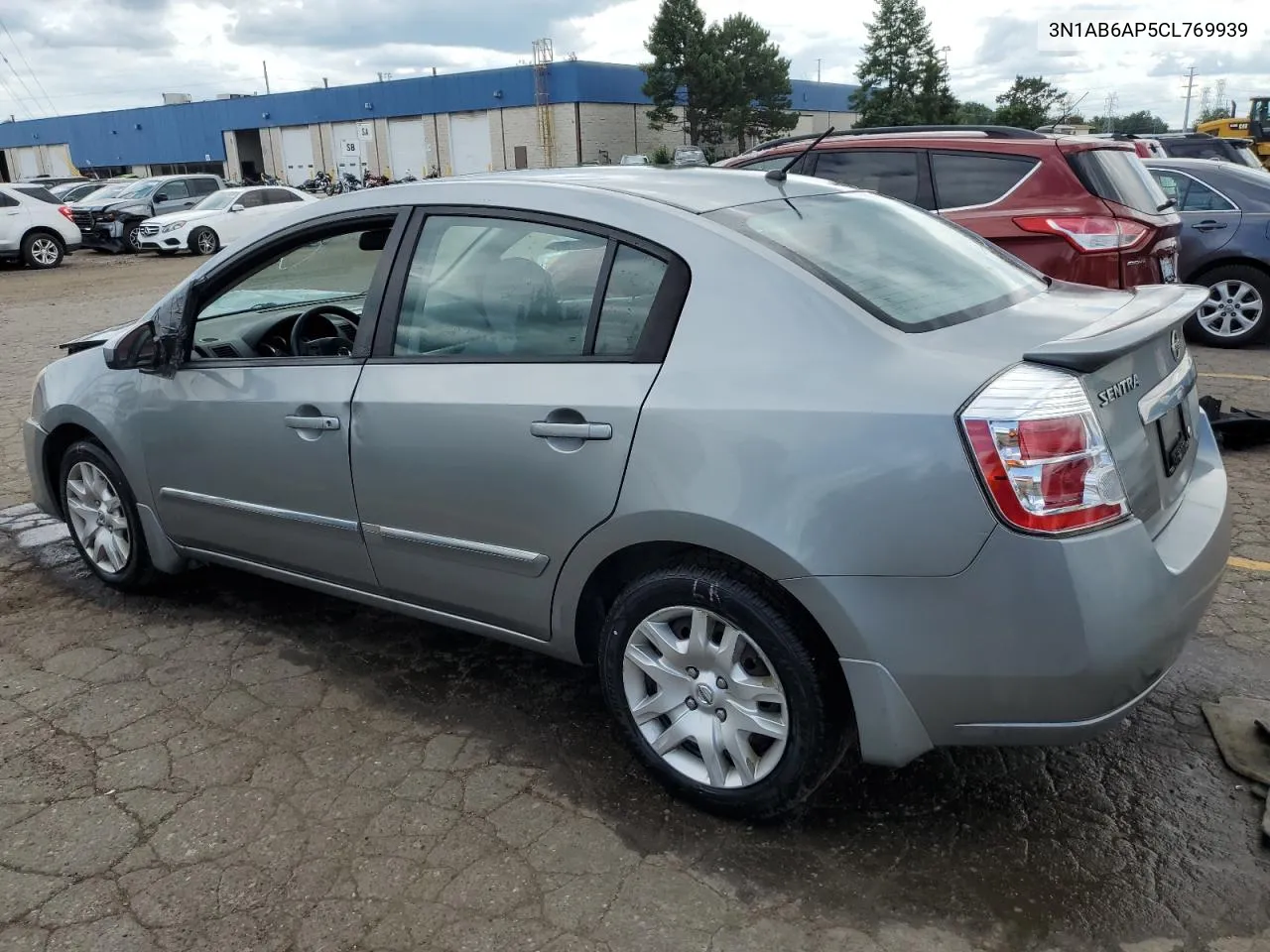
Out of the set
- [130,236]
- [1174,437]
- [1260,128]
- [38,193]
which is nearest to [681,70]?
[1260,128]

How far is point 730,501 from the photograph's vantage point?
250 cm

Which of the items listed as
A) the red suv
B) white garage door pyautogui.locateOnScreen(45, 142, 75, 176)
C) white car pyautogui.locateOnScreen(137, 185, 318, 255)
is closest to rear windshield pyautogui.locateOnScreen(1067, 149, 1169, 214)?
the red suv

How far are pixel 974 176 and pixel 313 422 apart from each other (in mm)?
5226

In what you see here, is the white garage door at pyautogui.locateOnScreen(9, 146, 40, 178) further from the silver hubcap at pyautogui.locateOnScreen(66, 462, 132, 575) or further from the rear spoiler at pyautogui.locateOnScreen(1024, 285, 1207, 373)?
the rear spoiler at pyautogui.locateOnScreen(1024, 285, 1207, 373)

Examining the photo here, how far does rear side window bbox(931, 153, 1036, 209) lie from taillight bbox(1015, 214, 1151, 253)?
0.32m

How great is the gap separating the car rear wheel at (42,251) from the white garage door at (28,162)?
69.7 metres

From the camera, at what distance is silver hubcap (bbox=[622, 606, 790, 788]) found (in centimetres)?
263

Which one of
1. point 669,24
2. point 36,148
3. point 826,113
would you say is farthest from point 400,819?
point 36,148

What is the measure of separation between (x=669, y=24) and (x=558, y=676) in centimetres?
6390

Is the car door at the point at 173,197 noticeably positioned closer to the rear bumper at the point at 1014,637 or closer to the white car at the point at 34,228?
the white car at the point at 34,228

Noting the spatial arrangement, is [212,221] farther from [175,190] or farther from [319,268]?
[319,268]

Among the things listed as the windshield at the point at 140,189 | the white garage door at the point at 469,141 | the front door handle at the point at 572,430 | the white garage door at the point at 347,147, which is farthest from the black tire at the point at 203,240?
the white garage door at the point at 347,147

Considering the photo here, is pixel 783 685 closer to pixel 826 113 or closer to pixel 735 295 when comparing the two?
pixel 735 295

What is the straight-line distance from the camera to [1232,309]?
919cm
